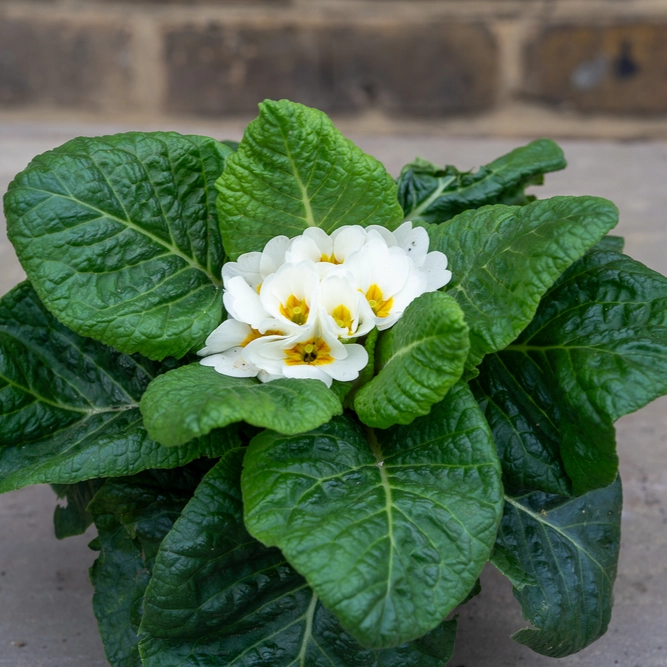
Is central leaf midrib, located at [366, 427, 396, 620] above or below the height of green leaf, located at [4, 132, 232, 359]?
below

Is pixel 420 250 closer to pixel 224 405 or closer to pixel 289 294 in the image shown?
pixel 289 294

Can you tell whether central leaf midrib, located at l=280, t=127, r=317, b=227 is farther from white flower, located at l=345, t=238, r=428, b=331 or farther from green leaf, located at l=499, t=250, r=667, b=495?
green leaf, located at l=499, t=250, r=667, b=495

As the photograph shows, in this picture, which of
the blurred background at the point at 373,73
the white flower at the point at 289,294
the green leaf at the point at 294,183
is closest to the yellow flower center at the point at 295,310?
the white flower at the point at 289,294

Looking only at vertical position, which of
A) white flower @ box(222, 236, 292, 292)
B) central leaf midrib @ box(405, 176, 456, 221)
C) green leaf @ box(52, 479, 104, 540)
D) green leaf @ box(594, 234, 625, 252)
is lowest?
green leaf @ box(52, 479, 104, 540)

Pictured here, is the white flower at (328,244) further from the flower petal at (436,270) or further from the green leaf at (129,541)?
the green leaf at (129,541)

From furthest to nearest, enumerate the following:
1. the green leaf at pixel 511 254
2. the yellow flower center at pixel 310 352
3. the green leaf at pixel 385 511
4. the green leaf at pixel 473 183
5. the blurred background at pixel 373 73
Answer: the blurred background at pixel 373 73, the green leaf at pixel 473 183, the yellow flower center at pixel 310 352, the green leaf at pixel 511 254, the green leaf at pixel 385 511

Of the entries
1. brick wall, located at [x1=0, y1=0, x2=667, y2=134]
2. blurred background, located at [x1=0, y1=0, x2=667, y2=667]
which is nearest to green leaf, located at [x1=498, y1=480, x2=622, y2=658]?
blurred background, located at [x1=0, y1=0, x2=667, y2=667]

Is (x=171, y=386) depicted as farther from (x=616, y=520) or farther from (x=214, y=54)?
(x=214, y=54)
